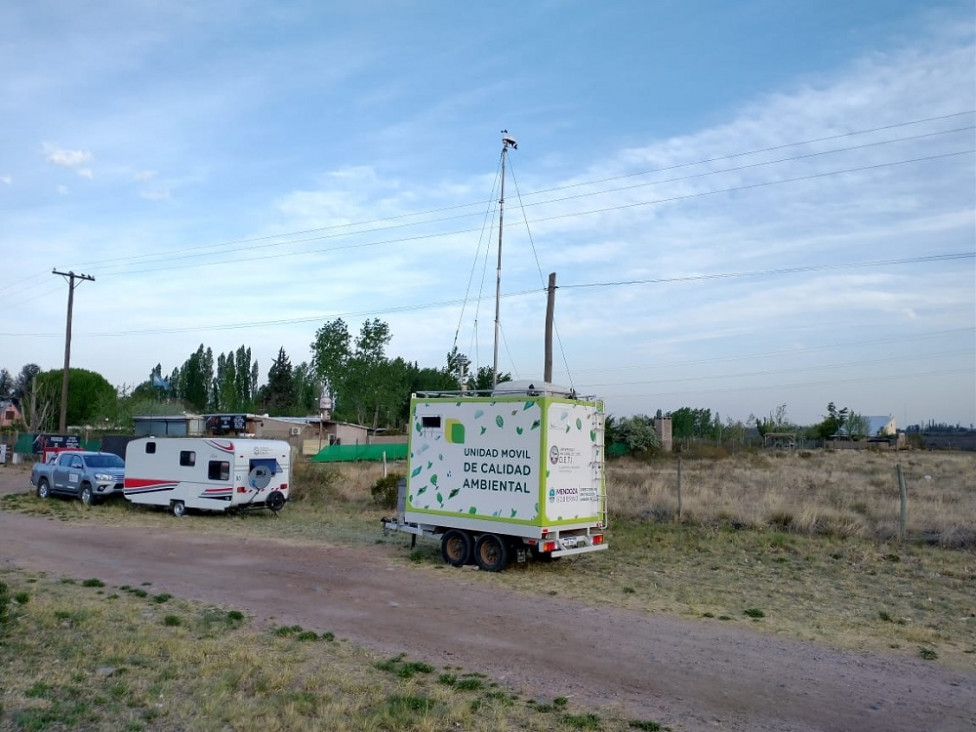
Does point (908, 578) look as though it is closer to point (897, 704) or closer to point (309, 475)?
point (897, 704)

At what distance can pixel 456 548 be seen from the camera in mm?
15344

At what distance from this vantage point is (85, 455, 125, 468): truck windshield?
1050 inches

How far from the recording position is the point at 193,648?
8.32m

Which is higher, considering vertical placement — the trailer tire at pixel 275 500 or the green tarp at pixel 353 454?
the green tarp at pixel 353 454

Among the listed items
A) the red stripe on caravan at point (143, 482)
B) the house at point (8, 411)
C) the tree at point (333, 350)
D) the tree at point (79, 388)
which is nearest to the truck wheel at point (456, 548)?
the red stripe on caravan at point (143, 482)

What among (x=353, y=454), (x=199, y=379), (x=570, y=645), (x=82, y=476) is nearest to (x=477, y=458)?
(x=570, y=645)

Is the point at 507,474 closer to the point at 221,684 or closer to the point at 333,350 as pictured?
the point at 221,684

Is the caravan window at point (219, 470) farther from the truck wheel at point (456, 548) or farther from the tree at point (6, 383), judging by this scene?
the tree at point (6, 383)

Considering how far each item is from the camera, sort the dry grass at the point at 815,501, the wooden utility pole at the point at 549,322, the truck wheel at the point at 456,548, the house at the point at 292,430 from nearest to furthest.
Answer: the truck wheel at the point at 456,548, the dry grass at the point at 815,501, the wooden utility pole at the point at 549,322, the house at the point at 292,430

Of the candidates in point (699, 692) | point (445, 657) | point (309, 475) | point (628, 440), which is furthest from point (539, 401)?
point (628, 440)


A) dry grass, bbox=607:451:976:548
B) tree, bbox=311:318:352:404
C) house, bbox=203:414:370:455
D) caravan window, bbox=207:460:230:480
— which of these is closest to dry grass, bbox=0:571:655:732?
dry grass, bbox=607:451:976:548

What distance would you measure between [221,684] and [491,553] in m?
8.15

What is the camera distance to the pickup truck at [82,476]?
26.0 meters

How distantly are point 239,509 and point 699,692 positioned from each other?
1890 cm
